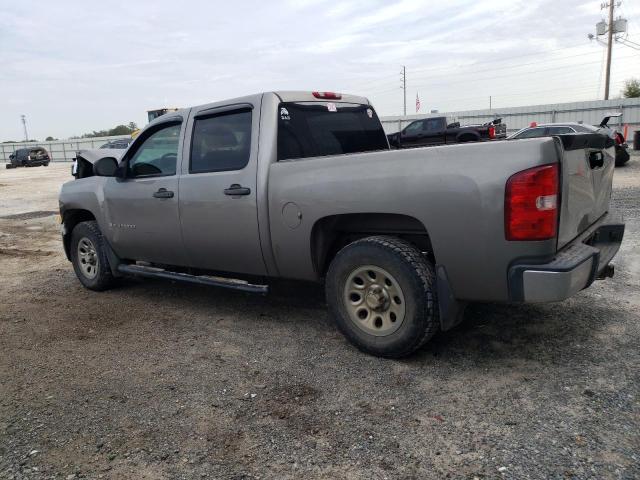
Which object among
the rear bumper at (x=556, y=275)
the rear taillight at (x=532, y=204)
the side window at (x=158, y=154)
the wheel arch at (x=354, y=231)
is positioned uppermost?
the side window at (x=158, y=154)

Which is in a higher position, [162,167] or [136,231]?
[162,167]

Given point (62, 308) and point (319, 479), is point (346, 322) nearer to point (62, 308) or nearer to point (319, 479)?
point (319, 479)

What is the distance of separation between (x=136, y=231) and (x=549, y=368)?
3810 millimetres

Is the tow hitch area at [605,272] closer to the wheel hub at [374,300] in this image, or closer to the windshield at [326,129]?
the wheel hub at [374,300]

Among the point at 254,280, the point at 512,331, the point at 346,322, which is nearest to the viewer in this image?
the point at 346,322

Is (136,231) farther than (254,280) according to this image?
Yes

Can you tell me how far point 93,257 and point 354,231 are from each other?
3378 millimetres

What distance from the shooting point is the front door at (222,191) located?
429 cm

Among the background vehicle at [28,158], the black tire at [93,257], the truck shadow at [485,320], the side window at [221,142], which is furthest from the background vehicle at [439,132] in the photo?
the background vehicle at [28,158]

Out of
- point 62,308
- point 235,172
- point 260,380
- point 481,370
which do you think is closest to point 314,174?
point 235,172

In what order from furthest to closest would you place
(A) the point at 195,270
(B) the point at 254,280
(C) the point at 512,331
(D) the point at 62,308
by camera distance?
1. (D) the point at 62,308
2. (A) the point at 195,270
3. (B) the point at 254,280
4. (C) the point at 512,331

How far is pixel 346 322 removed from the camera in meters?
3.88

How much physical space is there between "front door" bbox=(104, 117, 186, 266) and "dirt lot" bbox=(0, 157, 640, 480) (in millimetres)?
625

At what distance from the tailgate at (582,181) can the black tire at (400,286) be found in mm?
860
